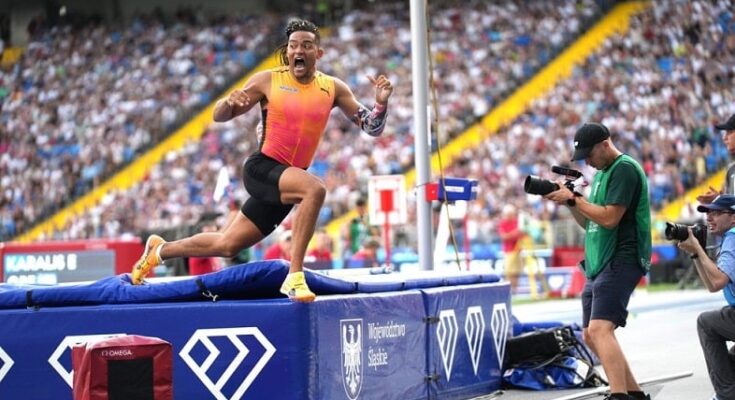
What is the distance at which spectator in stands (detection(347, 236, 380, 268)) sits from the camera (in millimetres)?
20016

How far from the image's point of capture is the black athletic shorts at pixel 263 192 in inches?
321

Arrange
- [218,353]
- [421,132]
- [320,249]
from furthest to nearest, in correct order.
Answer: [320,249]
[421,132]
[218,353]

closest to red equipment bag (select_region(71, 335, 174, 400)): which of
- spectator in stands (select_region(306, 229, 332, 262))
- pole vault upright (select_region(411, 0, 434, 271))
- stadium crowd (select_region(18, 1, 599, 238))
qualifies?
pole vault upright (select_region(411, 0, 434, 271))

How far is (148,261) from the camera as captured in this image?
8.50 m

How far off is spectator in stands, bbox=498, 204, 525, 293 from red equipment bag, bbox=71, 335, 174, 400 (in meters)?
16.6

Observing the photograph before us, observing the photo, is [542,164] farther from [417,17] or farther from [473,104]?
[417,17]

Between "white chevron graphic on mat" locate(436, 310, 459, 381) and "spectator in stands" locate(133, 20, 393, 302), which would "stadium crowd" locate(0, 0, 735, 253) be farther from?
"spectator in stands" locate(133, 20, 393, 302)

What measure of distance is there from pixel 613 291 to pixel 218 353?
2530 millimetres

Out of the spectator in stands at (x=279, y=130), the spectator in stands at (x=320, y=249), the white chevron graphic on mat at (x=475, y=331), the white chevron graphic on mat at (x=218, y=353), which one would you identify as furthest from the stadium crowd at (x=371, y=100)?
the white chevron graphic on mat at (x=218, y=353)

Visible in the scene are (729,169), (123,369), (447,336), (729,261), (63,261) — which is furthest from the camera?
(63,261)

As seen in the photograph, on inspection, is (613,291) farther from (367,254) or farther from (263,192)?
(367,254)

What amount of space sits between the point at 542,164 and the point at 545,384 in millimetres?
19482

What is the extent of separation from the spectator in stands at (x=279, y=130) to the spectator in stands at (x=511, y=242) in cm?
1502

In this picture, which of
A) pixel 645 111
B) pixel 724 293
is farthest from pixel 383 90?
pixel 645 111
